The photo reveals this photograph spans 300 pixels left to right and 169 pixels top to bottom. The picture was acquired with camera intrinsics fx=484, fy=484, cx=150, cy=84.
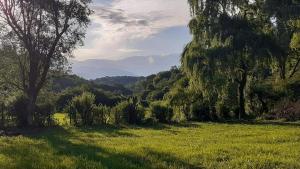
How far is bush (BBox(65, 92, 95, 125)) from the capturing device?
48.5 m

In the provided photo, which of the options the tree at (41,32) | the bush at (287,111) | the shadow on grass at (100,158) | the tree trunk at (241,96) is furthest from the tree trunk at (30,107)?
the shadow on grass at (100,158)

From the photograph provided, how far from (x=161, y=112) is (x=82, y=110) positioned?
901cm

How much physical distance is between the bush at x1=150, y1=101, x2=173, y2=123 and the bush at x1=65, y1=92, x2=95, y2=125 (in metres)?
6.95

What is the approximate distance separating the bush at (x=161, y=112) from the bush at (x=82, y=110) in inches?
273

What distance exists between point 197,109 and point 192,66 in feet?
18.7

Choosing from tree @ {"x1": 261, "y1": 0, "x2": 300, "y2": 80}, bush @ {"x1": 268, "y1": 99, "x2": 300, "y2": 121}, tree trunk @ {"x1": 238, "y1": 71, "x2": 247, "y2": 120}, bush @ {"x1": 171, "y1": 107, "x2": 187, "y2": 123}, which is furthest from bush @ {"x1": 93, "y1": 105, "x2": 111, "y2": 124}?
tree @ {"x1": 261, "y1": 0, "x2": 300, "y2": 80}

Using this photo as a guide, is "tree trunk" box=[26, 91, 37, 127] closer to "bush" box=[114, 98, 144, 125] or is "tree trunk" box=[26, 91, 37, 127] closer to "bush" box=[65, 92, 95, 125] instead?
"bush" box=[65, 92, 95, 125]

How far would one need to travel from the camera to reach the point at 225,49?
1919 inches

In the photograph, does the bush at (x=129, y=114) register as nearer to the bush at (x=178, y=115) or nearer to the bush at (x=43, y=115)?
the bush at (x=178, y=115)

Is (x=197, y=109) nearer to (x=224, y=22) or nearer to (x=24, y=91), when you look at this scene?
(x=224, y=22)

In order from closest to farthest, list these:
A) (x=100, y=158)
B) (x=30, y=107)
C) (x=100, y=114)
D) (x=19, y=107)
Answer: (x=100, y=158), (x=30, y=107), (x=19, y=107), (x=100, y=114)

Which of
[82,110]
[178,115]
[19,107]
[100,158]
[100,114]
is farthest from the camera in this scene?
[178,115]

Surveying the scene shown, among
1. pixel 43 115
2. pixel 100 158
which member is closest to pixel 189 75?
pixel 43 115

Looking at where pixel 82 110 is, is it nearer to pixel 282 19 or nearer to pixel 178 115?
pixel 178 115
